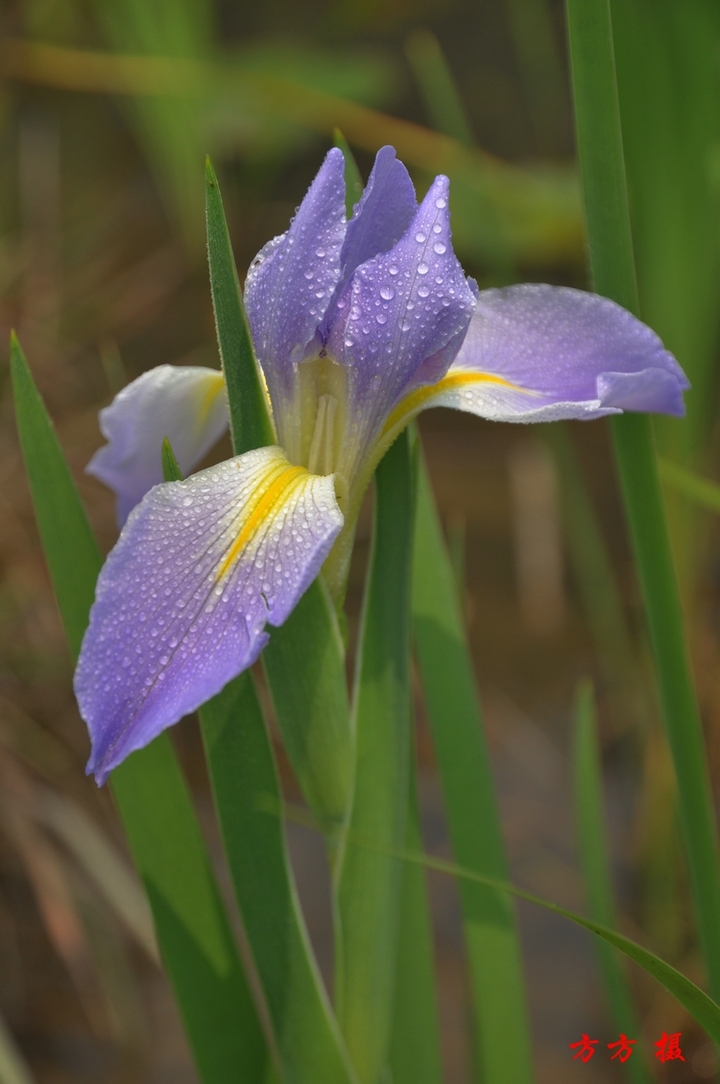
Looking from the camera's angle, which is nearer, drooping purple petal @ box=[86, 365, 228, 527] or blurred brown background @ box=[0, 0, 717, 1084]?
drooping purple petal @ box=[86, 365, 228, 527]

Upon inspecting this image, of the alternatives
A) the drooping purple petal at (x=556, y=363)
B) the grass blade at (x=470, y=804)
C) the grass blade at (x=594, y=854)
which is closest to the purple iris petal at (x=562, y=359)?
the drooping purple petal at (x=556, y=363)

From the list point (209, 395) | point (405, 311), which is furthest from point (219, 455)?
point (405, 311)

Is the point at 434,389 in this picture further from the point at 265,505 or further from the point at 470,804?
the point at 470,804

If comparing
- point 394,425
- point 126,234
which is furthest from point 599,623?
point 126,234

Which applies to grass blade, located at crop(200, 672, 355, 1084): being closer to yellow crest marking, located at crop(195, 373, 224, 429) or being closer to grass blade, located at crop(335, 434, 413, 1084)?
grass blade, located at crop(335, 434, 413, 1084)

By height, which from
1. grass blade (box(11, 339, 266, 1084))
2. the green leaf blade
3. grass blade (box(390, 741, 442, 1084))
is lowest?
grass blade (box(390, 741, 442, 1084))

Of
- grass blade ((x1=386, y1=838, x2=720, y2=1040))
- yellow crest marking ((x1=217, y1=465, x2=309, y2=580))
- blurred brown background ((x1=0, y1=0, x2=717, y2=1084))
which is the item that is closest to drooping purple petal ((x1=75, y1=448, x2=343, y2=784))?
yellow crest marking ((x1=217, y1=465, x2=309, y2=580))

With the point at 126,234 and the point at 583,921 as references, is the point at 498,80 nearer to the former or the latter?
the point at 126,234
